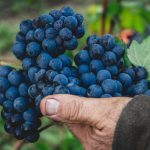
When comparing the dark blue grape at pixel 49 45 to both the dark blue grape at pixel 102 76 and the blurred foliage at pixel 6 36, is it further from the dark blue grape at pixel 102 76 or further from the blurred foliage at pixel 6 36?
the blurred foliage at pixel 6 36

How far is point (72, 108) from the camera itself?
1246mm

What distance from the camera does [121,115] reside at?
49.2 inches

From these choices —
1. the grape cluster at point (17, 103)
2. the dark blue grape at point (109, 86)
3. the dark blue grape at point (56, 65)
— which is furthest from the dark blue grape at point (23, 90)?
the dark blue grape at point (109, 86)

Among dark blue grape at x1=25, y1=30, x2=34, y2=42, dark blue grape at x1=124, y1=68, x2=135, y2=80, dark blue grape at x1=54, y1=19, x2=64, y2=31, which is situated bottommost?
dark blue grape at x1=124, y1=68, x2=135, y2=80

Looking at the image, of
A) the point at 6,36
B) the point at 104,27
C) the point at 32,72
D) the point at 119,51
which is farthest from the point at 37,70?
the point at 6,36

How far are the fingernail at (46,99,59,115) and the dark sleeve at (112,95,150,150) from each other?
0.16 meters

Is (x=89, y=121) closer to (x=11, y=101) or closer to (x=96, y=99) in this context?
(x=96, y=99)

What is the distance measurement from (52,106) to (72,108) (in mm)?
51

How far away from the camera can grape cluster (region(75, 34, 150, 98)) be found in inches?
50.3

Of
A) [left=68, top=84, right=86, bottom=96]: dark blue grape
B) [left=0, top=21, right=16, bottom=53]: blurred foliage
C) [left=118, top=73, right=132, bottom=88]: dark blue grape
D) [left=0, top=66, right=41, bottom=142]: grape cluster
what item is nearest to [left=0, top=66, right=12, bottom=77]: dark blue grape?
[left=0, top=66, right=41, bottom=142]: grape cluster

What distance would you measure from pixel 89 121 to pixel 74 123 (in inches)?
2.2

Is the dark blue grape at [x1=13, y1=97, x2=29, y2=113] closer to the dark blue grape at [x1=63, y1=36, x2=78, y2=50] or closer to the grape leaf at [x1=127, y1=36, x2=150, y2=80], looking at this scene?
the dark blue grape at [x1=63, y1=36, x2=78, y2=50]

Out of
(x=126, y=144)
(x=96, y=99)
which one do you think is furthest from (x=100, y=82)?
(x=126, y=144)

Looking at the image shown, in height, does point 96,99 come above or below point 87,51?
below
